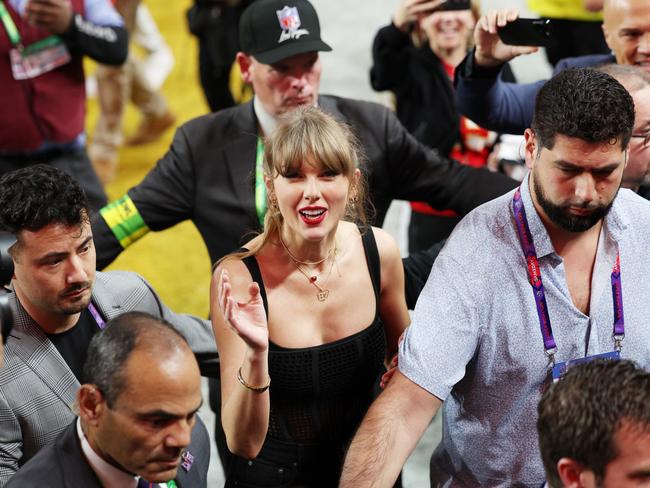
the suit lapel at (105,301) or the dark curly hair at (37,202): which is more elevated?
the dark curly hair at (37,202)

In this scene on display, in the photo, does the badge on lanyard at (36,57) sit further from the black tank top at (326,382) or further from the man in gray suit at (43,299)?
the black tank top at (326,382)

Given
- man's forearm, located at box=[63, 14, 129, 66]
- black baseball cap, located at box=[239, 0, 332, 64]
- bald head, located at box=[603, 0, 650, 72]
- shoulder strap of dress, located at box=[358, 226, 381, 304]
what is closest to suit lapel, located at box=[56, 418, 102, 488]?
shoulder strap of dress, located at box=[358, 226, 381, 304]

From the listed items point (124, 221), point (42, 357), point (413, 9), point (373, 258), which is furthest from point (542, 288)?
point (413, 9)

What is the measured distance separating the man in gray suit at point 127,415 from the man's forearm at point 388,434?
18.4 inches

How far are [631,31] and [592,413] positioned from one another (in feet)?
6.23

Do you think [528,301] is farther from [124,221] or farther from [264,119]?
[124,221]

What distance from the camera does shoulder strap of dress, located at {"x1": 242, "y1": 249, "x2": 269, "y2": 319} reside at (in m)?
2.81

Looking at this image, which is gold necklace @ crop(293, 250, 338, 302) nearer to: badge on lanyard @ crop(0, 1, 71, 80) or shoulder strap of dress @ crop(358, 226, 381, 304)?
shoulder strap of dress @ crop(358, 226, 381, 304)

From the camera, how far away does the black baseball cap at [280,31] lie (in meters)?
3.54

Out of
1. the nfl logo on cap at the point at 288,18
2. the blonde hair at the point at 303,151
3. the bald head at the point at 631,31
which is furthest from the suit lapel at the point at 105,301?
the bald head at the point at 631,31

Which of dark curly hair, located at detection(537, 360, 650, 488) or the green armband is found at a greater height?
dark curly hair, located at detection(537, 360, 650, 488)

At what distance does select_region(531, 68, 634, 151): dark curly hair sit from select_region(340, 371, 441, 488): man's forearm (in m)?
0.67

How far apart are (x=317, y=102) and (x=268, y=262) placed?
820 mm

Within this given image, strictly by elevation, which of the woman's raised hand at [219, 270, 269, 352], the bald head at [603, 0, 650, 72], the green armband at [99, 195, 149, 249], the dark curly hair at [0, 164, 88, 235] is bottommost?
the green armband at [99, 195, 149, 249]
